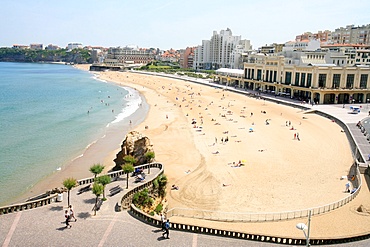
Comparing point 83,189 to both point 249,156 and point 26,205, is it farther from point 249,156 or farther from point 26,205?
point 249,156

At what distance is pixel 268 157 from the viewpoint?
32.1 m

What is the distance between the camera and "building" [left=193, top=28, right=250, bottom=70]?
479ft

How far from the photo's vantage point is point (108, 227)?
1566 cm

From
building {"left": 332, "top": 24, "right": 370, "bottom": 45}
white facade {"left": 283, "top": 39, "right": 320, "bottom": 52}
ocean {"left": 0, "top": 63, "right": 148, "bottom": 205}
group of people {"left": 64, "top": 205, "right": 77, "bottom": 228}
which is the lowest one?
ocean {"left": 0, "top": 63, "right": 148, "bottom": 205}

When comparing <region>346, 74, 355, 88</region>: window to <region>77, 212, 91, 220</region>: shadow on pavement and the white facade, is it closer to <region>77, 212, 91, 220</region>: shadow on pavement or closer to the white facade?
the white facade

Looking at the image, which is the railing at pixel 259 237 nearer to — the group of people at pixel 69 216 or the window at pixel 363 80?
the group of people at pixel 69 216

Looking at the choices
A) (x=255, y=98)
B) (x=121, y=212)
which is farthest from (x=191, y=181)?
(x=255, y=98)

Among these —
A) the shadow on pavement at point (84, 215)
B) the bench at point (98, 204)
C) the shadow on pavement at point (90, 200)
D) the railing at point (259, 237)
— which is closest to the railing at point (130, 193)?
the bench at point (98, 204)

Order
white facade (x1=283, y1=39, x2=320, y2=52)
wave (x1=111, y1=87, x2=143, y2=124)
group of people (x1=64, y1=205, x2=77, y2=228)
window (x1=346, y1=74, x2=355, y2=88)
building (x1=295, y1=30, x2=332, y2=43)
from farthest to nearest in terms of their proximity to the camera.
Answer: building (x1=295, y1=30, x2=332, y2=43)
white facade (x1=283, y1=39, x2=320, y2=52)
window (x1=346, y1=74, x2=355, y2=88)
wave (x1=111, y1=87, x2=143, y2=124)
group of people (x1=64, y1=205, x2=77, y2=228)

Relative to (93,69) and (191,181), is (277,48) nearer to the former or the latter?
(191,181)

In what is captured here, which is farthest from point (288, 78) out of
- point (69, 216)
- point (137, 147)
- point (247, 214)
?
point (69, 216)

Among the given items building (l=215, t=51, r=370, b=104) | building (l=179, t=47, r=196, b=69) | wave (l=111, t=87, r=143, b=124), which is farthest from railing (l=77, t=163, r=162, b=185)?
building (l=179, t=47, r=196, b=69)

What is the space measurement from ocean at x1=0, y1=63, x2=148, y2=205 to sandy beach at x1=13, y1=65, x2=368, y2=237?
2307 mm

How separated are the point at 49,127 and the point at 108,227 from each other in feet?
112
